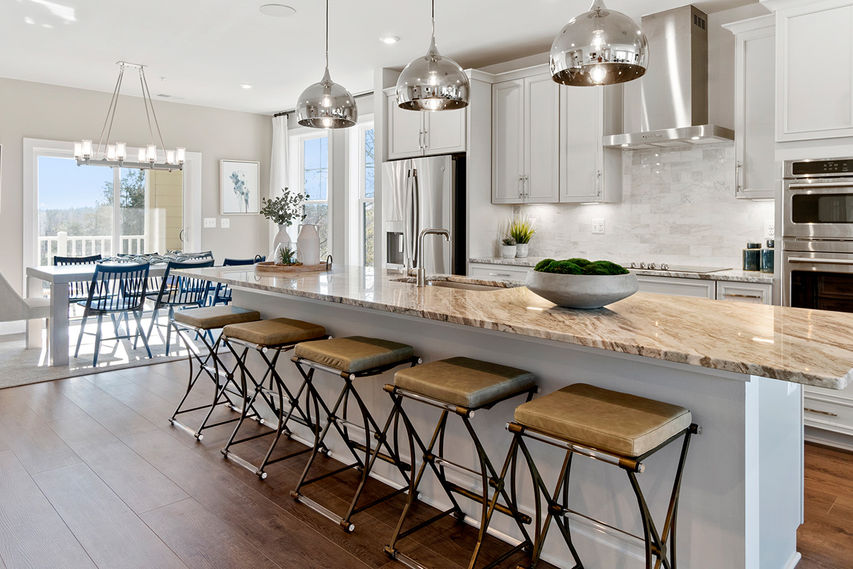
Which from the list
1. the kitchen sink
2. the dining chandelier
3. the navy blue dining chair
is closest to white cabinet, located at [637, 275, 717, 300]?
the kitchen sink

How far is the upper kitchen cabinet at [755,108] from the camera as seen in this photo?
3789 millimetres

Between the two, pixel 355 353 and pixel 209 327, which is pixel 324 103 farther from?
pixel 355 353

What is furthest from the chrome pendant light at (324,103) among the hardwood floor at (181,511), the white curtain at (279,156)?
the white curtain at (279,156)

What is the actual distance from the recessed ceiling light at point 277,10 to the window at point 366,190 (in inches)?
104

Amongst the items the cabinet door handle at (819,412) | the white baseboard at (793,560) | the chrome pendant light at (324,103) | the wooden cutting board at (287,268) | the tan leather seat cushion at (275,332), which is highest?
Answer: the chrome pendant light at (324,103)

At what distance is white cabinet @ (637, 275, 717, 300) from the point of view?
12.2 feet

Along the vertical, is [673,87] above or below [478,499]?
above

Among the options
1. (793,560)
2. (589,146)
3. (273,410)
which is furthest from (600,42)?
(589,146)

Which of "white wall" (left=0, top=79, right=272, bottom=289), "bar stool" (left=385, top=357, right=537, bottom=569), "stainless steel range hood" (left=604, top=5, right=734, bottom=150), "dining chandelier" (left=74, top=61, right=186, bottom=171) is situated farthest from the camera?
"white wall" (left=0, top=79, right=272, bottom=289)

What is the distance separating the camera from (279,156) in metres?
8.12

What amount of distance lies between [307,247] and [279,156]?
4.69 m

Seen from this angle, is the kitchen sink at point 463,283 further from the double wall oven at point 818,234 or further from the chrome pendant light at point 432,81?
the double wall oven at point 818,234

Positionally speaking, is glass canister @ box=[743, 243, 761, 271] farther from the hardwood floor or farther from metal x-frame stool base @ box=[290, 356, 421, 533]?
metal x-frame stool base @ box=[290, 356, 421, 533]

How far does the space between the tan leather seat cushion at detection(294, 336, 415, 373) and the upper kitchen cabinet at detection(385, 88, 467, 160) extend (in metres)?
2.95
